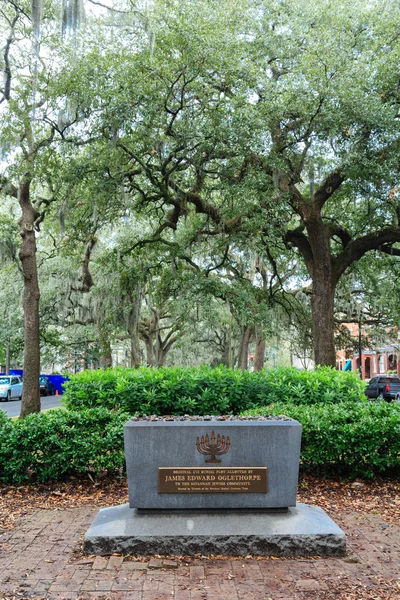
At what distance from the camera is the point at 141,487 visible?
532 centimetres

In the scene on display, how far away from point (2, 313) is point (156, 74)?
57.3 feet

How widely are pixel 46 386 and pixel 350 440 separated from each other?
3660 centimetres

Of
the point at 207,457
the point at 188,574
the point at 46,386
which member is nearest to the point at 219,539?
the point at 188,574

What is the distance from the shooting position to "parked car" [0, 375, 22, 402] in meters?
32.0

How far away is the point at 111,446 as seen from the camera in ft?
23.4

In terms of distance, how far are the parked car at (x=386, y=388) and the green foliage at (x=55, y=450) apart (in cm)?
2110

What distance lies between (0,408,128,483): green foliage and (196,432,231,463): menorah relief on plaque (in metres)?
2.09

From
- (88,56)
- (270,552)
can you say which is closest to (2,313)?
(88,56)

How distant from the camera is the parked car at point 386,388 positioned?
26.3 meters

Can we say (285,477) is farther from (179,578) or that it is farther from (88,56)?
(88,56)

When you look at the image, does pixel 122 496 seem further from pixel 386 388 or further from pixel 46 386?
pixel 46 386

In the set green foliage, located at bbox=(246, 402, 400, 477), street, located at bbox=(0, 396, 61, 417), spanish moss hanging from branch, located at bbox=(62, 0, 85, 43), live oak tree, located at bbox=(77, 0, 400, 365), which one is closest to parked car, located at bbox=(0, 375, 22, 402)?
street, located at bbox=(0, 396, 61, 417)

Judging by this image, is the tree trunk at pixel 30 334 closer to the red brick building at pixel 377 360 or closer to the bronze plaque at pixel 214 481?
Answer: the bronze plaque at pixel 214 481

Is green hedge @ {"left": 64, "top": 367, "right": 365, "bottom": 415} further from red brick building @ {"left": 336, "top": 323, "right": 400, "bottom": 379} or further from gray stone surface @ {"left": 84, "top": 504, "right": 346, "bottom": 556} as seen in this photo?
red brick building @ {"left": 336, "top": 323, "right": 400, "bottom": 379}
